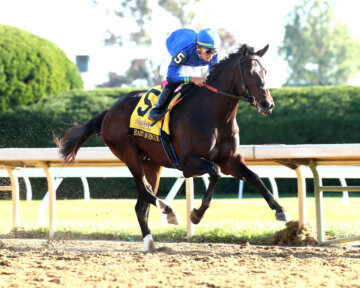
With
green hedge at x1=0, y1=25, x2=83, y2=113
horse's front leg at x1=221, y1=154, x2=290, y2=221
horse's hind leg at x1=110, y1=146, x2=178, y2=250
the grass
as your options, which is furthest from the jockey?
green hedge at x1=0, y1=25, x2=83, y2=113

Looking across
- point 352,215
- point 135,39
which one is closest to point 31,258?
point 352,215

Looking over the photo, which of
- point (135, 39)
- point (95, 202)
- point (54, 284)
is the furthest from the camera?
point (135, 39)

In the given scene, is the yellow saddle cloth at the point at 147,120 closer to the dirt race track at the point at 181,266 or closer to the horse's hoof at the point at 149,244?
the horse's hoof at the point at 149,244

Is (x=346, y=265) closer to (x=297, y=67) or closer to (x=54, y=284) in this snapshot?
(x=54, y=284)

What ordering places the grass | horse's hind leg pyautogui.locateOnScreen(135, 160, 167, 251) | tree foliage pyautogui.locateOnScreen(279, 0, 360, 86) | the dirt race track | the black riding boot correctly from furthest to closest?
tree foliage pyautogui.locateOnScreen(279, 0, 360, 86) → the grass → horse's hind leg pyautogui.locateOnScreen(135, 160, 167, 251) → the black riding boot → the dirt race track

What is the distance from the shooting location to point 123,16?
34969mm

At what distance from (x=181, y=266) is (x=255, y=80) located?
153 centimetres

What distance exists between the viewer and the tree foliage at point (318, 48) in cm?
3944

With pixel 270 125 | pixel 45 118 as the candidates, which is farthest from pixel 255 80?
pixel 45 118

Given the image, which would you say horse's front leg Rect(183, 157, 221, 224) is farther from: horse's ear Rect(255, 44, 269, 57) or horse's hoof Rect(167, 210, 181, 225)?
horse's ear Rect(255, 44, 269, 57)

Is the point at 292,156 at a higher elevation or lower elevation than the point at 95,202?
higher

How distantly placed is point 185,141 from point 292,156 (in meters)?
0.97

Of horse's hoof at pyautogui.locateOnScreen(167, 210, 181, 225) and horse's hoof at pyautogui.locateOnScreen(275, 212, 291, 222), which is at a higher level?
horse's hoof at pyautogui.locateOnScreen(275, 212, 291, 222)

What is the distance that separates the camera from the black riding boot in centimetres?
516
